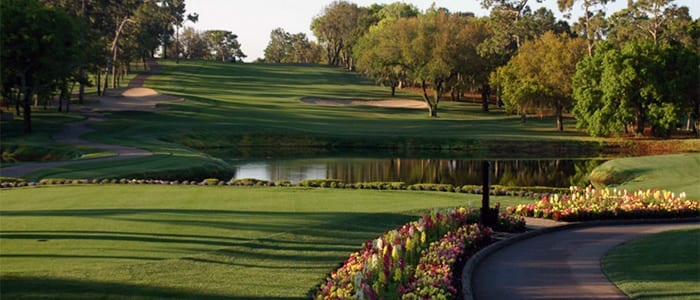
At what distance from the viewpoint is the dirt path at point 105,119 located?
36031 millimetres

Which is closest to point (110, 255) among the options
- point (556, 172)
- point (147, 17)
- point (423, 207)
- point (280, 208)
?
point (280, 208)

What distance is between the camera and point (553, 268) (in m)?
15.2

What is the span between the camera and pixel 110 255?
1373cm

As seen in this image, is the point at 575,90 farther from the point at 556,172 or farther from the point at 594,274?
the point at 594,274

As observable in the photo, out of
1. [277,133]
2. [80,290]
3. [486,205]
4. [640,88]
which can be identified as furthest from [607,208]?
[640,88]

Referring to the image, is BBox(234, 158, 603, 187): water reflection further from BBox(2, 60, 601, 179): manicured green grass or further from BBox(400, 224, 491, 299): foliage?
BBox(400, 224, 491, 299): foliage

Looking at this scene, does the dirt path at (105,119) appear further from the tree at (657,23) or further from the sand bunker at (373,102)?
the tree at (657,23)

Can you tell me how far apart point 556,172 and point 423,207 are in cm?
2812

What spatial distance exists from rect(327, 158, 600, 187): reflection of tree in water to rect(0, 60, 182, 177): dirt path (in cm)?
1293

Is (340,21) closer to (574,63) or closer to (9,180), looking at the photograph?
(574,63)

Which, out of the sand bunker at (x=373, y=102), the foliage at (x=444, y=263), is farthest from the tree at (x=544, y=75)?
the foliage at (x=444, y=263)

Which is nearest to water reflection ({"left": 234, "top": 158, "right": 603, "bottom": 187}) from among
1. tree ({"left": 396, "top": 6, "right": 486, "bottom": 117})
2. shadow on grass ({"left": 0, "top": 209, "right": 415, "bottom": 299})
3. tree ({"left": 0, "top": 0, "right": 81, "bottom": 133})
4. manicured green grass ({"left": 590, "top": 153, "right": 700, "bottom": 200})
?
manicured green grass ({"left": 590, "top": 153, "right": 700, "bottom": 200})

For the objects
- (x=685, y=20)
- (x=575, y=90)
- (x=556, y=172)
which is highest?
(x=685, y=20)

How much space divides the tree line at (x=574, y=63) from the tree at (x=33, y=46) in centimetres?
3255
